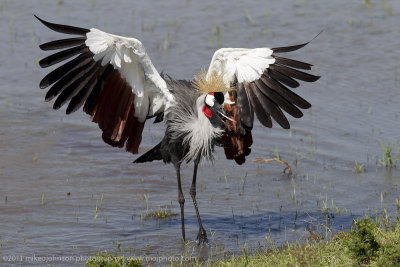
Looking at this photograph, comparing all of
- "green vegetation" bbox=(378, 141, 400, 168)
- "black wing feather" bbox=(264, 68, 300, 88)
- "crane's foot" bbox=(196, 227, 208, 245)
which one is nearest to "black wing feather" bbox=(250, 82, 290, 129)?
"black wing feather" bbox=(264, 68, 300, 88)

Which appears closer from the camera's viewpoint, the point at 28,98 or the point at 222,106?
the point at 222,106

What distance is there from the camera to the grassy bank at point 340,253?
4.06 meters

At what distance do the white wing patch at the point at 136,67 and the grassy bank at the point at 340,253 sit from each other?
140 centimetres

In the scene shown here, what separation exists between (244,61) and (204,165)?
2.17 m

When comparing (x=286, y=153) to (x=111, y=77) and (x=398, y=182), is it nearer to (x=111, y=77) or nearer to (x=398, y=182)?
(x=398, y=182)

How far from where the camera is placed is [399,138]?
757 cm

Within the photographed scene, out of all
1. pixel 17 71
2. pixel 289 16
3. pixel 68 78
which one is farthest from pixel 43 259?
pixel 289 16

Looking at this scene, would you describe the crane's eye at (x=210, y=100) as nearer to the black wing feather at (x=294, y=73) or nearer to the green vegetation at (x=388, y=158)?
the black wing feather at (x=294, y=73)

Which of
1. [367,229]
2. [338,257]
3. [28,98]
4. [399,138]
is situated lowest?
[28,98]

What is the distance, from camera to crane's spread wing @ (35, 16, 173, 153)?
16.4 feet

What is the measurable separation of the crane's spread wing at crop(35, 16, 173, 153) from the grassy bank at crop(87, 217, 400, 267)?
4.48ft

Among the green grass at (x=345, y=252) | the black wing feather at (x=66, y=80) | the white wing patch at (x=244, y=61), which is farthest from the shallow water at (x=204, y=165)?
the white wing patch at (x=244, y=61)

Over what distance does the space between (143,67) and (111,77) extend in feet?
0.86

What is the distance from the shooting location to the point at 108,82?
17.4 ft
